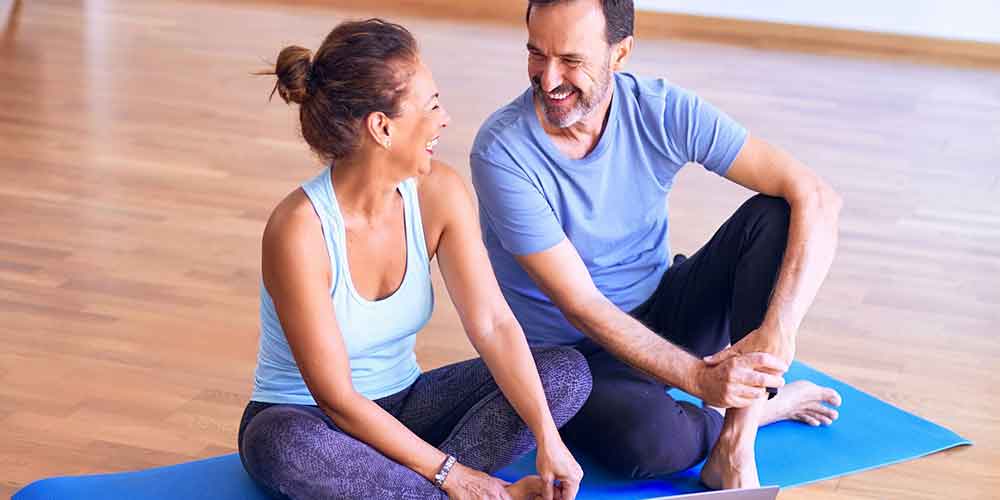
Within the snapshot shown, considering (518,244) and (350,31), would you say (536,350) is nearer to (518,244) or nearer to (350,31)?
(518,244)

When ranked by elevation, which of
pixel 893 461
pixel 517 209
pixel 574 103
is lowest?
pixel 893 461

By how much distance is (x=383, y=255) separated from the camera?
2.09m

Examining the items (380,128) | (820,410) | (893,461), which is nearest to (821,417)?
(820,410)

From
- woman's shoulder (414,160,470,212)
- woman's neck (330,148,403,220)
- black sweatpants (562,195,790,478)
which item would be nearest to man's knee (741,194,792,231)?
black sweatpants (562,195,790,478)

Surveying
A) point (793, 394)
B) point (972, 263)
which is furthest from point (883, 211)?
point (793, 394)

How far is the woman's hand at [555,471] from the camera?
6.65 feet

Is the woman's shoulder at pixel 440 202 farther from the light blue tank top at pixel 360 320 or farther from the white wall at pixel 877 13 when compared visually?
the white wall at pixel 877 13

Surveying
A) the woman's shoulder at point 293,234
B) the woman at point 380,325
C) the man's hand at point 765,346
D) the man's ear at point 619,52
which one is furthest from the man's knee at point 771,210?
the woman's shoulder at point 293,234

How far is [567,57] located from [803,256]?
1.67 feet

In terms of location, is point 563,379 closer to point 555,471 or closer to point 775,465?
point 555,471

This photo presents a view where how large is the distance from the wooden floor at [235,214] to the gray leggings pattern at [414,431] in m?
0.43

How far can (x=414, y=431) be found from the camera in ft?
7.17

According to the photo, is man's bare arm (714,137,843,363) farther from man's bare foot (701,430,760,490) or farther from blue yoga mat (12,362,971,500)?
blue yoga mat (12,362,971,500)

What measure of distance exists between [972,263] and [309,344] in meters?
2.20
